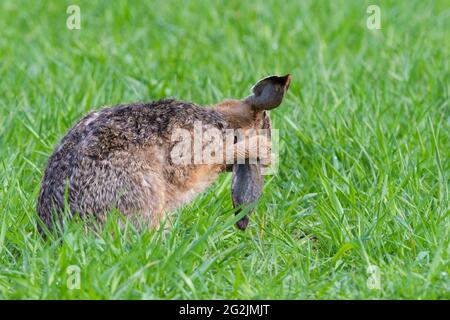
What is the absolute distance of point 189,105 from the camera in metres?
5.45

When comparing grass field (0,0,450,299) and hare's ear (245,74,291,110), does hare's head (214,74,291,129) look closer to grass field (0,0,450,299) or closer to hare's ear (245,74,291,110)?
hare's ear (245,74,291,110)

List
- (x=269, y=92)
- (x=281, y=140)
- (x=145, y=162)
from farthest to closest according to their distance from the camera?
(x=281, y=140)
(x=269, y=92)
(x=145, y=162)

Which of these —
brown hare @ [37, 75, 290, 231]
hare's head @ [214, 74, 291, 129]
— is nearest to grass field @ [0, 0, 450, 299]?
brown hare @ [37, 75, 290, 231]

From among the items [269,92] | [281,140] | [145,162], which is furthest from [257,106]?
[281,140]

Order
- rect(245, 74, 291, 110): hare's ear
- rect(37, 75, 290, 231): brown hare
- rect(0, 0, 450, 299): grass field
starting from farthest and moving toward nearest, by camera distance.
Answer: rect(245, 74, 291, 110): hare's ear < rect(37, 75, 290, 231): brown hare < rect(0, 0, 450, 299): grass field

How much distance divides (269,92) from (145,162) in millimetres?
803

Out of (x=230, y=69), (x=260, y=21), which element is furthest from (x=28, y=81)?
(x=260, y=21)

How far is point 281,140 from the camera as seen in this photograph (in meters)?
6.52

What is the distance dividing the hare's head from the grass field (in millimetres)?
427

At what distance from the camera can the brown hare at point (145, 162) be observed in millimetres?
5023

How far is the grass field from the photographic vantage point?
15.5ft

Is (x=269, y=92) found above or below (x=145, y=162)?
above

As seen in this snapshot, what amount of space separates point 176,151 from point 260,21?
13.9 feet

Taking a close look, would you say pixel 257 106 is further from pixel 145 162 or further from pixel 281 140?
pixel 281 140
